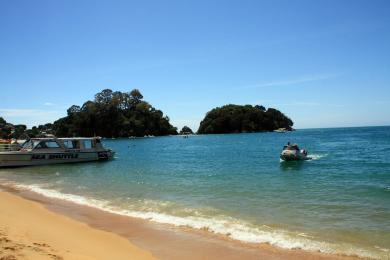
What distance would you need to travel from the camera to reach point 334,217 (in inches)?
543

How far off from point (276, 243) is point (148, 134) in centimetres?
15597

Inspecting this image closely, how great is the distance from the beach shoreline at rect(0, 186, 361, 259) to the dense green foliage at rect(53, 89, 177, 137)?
141641 millimetres

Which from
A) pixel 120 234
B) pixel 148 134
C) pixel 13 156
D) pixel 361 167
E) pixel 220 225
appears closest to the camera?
pixel 120 234

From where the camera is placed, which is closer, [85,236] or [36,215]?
[85,236]

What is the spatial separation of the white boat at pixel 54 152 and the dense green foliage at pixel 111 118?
357 feet

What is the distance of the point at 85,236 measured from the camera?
36.3ft

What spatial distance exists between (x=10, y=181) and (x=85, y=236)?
19.3 meters

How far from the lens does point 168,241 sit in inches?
433

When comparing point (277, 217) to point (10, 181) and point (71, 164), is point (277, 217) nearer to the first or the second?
point (10, 181)

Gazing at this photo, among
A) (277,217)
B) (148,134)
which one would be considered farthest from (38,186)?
(148,134)

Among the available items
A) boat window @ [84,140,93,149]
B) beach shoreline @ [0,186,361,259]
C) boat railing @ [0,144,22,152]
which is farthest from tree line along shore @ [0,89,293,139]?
beach shoreline @ [0,186,361,259]

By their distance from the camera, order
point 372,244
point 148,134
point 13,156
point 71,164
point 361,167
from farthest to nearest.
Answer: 1. point 148,134
2. point 71,164
3. point 13,156
4. point 361,167
5. point 372,244

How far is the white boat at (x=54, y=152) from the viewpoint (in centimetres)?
3766

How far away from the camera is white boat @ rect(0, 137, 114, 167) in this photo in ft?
124
